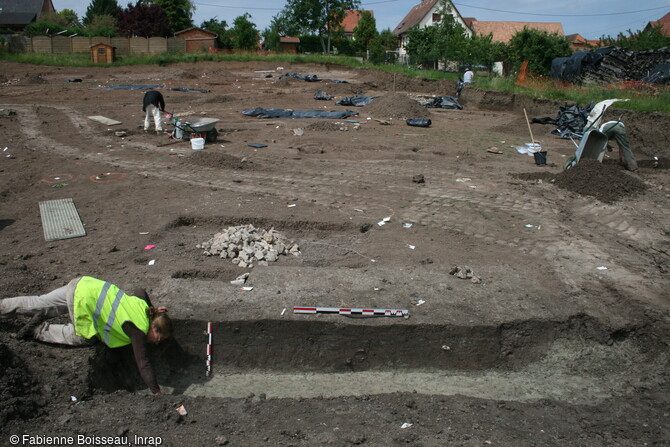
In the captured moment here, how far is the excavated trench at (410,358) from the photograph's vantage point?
4621 millimetres

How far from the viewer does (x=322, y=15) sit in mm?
54938

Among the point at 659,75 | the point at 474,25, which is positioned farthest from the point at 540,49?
the point at 474,25

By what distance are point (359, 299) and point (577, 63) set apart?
22.0m

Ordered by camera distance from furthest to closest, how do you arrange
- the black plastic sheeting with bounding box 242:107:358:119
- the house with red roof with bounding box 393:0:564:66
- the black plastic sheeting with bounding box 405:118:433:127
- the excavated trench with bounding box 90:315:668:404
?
the house with red roof with bounding box 393:0:564:66, the black plastic sheeting with bounding box 242:107:358:119, the black plastic sheeting with bounding box 405:118:433:127, the excavated trench with bounding box 90:315:668:404

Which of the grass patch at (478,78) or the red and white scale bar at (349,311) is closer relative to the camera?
the red and white scale bar at (349,311)

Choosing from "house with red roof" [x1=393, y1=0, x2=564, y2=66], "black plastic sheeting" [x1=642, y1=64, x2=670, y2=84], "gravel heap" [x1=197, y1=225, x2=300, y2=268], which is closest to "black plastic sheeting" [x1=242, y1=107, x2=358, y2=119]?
"gravel heap" [x1=197, y1=225, x2=300, y2=268]

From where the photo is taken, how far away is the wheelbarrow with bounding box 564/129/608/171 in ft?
32.2

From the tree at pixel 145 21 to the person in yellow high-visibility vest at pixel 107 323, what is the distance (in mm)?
55394

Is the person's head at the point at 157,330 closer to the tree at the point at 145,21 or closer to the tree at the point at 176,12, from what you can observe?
the tree at the point at 145,21

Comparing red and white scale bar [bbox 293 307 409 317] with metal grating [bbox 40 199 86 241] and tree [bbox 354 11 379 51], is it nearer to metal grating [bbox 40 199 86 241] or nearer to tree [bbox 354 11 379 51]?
metal grating [bbox 40 199 86 241]

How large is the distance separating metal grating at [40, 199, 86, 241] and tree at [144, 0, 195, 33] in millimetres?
54652

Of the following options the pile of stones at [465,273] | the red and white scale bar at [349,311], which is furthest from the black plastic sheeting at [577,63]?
the red and white scale bar at [349,311]

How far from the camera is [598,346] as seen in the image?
16.0ft

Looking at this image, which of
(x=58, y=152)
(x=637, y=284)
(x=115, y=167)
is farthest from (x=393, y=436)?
(x=58, y=152)
